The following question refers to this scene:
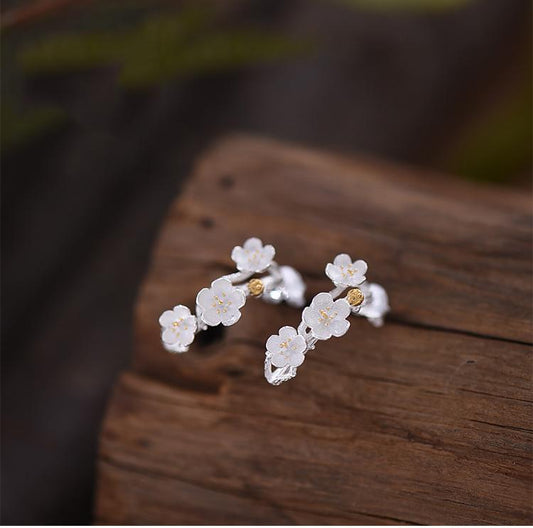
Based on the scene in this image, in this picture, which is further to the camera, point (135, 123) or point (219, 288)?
point (135, 123)

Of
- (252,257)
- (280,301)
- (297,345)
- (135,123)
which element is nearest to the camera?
(297,345)

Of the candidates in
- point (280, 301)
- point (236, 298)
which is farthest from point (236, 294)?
point (280, 301)

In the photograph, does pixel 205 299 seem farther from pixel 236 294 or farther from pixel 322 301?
pixel 322 301

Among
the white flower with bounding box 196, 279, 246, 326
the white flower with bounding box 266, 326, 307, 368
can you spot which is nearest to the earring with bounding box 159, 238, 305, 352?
the white flower with bounding box 196, 279, 246, 326

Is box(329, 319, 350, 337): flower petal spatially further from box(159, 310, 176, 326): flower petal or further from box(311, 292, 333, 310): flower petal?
box(159, 310, 176, 326): flower petal

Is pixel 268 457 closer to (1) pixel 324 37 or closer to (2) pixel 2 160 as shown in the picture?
(2) pixel 2 160

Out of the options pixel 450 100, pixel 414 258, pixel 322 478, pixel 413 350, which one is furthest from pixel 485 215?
pixel 450 100
